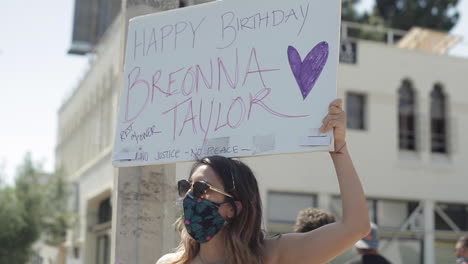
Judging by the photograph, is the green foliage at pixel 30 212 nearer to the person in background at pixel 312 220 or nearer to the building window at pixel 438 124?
the building window at pixel 438 124

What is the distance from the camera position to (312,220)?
4133 millimetres

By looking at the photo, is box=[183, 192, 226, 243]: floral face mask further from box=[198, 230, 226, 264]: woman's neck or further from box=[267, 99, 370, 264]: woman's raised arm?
box=[267, 99, 370, 264]: woman's raised arm

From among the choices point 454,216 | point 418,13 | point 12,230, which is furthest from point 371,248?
point 418,13

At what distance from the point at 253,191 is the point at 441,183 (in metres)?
19.3

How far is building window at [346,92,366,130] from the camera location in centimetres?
1994

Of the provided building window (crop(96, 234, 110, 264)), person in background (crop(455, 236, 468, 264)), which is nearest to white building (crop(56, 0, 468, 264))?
building window (crop(96, 234, 110, 264))

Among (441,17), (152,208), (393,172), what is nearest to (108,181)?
(393,172)

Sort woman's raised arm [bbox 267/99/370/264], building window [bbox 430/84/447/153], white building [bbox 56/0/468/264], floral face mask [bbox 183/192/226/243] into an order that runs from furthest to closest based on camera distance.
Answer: building window [bbox 430/84/447/153]
white building [bbox 56/0/468/264]
floral face mask [bbox 183/192/226/243]
woman's raised arm [bbox 267/99/370/264]

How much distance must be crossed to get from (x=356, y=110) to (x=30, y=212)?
11.1m

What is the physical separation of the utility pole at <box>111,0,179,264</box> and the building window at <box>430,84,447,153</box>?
1858 cm

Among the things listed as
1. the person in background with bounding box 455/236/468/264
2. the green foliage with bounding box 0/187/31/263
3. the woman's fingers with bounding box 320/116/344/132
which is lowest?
the green foliage with bounding box 0/187/31/263

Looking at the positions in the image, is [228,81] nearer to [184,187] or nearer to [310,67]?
[310,67]

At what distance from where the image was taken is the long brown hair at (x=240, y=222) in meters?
2.37

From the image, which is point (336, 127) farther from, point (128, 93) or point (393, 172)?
point (393, 172)
